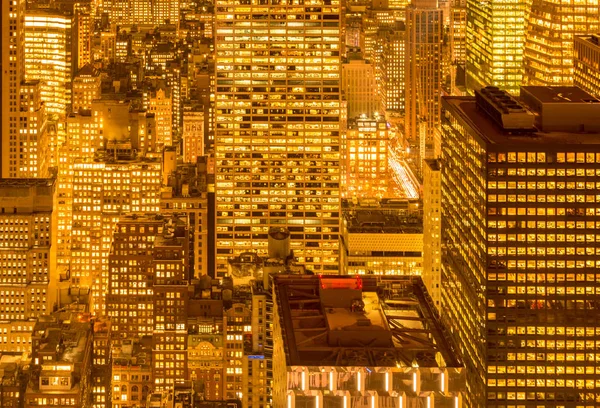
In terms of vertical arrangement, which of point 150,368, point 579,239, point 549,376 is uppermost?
point 579,239

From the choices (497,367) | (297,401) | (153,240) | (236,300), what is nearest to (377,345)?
(297,401)

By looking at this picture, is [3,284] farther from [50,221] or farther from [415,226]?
[415,226]

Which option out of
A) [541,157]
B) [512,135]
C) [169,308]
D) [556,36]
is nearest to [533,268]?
[541,157]

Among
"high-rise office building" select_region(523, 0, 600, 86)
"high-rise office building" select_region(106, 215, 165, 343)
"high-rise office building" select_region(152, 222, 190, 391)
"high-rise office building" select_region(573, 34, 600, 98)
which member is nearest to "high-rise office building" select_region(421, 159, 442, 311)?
"high-rise office building" select_region(523, 0, 600, 86)

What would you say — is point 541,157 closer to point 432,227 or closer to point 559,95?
point 559,95

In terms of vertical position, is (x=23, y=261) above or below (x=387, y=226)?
below
